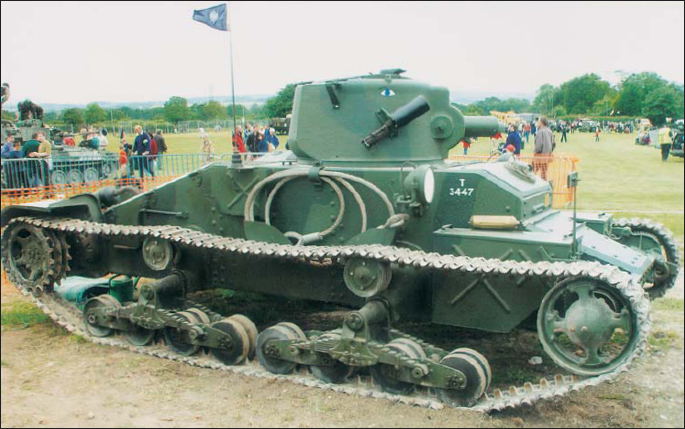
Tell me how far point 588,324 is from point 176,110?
4.83 meters

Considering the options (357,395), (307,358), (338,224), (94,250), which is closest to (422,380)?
(357,395)

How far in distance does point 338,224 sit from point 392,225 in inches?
32.0

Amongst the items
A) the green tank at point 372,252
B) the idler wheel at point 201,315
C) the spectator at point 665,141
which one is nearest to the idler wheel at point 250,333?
the green tank at point 372,252

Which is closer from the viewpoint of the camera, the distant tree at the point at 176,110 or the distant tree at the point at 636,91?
the distant tree at the point at 636,91

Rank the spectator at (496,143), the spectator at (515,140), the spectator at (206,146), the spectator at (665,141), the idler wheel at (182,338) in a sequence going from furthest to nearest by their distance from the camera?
the spectator at (496,143), the spectator at (515,140), the spectator at (206,146), the idler wheel at (182,338), the spectator at (665,141)

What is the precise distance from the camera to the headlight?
7062mm

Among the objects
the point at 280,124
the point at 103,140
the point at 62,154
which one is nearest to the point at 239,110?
the point at 280,124

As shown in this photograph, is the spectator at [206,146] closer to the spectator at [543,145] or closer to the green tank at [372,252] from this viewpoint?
the green tank at [372,252]

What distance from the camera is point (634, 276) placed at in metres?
6.77

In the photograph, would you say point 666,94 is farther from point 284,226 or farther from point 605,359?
point 284,226

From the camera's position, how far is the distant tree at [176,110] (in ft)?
24.2

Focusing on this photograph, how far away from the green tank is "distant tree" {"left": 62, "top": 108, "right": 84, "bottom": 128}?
1.96 m

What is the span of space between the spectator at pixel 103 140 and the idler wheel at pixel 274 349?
279 cm

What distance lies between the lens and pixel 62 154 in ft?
28.1
